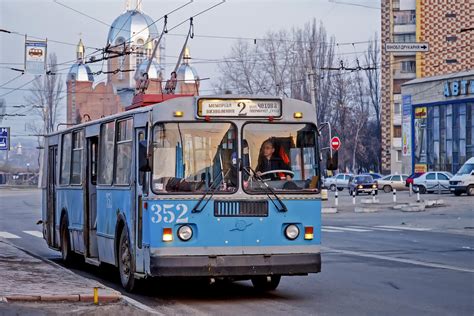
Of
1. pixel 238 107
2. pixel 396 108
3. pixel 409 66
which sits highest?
pixel 409 66

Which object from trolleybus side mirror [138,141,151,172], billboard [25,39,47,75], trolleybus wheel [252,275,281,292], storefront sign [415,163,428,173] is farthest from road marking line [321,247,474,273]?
storefront sign [415,163,428,173]

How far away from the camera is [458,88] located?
68.3 metres

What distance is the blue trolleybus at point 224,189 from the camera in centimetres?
1302

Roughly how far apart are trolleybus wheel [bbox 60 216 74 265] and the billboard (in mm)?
14531

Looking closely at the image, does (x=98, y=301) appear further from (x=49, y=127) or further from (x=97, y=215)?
(x=49, y=127)

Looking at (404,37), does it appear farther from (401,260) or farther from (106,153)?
(106,153)

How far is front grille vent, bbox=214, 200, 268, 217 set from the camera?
1312cm

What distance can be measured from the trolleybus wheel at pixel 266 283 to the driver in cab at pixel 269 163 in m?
1.77

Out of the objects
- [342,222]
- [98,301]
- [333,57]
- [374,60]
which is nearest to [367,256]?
[98,301]

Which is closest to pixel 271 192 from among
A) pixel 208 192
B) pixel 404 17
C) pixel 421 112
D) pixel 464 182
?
pixel 208 192

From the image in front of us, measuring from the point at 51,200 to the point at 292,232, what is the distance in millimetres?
8632

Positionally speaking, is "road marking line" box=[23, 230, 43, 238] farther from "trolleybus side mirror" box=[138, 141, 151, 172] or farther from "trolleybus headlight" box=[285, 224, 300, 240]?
"trolleybus headlight" box=[285, 224, 300, 240]

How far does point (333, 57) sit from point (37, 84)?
34.4m

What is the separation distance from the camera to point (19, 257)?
19.4 m
